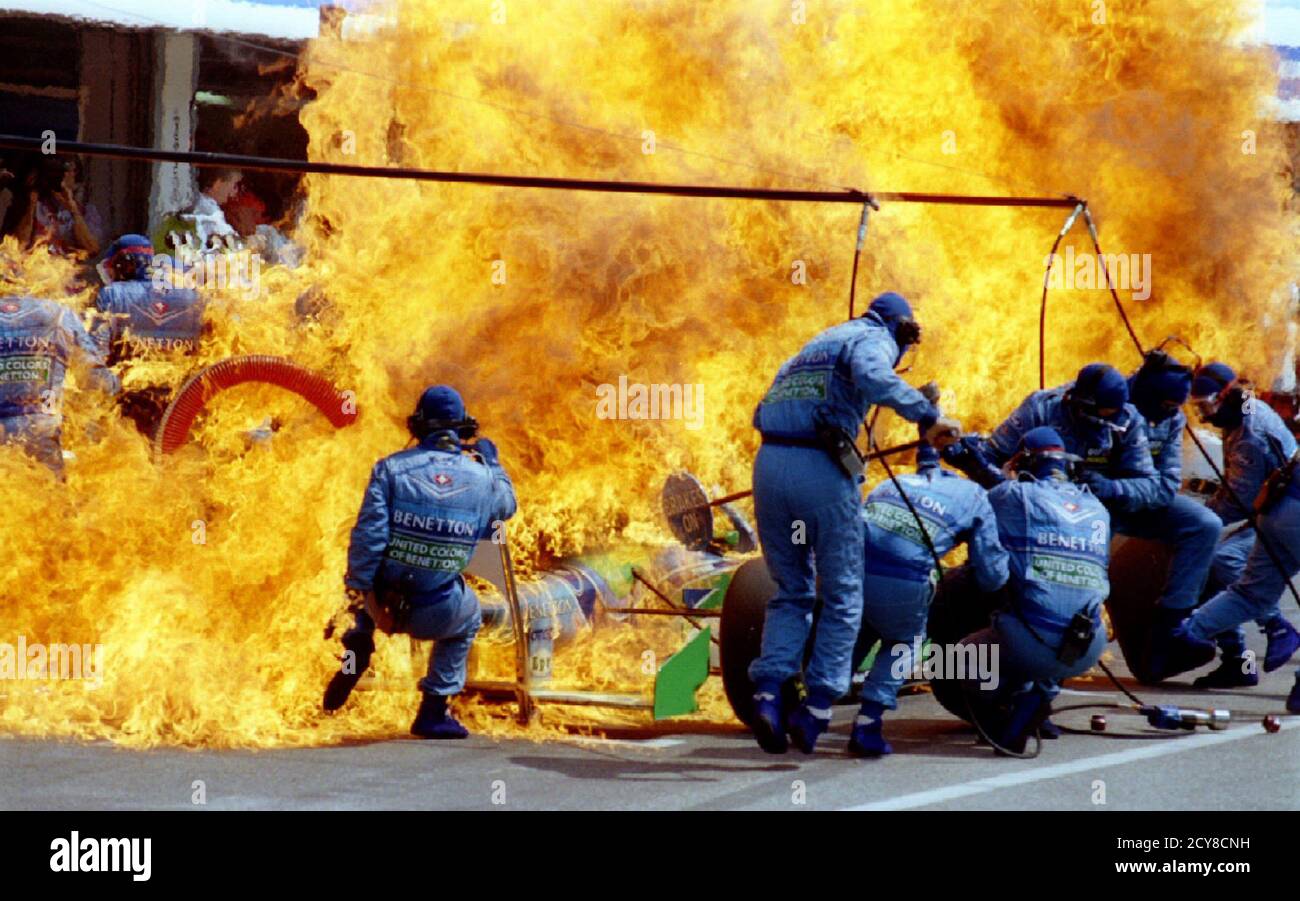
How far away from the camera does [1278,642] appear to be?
10.7 metres

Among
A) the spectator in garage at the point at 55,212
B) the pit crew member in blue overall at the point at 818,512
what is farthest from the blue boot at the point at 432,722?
the spectator in garage at the point at 55,212

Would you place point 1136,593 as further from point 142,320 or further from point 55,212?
point 55,212

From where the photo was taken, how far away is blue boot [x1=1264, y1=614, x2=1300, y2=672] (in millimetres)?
10641

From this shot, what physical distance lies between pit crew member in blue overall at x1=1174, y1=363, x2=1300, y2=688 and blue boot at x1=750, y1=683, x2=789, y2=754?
308cm

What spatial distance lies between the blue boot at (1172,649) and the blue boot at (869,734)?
2.55 meters

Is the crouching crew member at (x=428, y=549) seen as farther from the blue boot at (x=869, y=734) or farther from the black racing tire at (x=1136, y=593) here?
the black racing tire at (x=1136, y=593)

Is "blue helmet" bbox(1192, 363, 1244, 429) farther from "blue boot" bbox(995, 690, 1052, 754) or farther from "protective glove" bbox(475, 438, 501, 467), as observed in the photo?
"protective glove" bbox(475, 438, 501, 467)

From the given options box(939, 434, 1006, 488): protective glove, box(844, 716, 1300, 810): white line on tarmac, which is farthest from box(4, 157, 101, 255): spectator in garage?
box(844, 716, 1300, 810): white line on tarmac

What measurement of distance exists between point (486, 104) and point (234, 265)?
201 centimetres

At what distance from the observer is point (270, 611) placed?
891 centimetres

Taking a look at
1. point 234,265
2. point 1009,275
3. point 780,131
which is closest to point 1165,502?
point 1009,275

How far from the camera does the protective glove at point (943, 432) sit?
7.74 m

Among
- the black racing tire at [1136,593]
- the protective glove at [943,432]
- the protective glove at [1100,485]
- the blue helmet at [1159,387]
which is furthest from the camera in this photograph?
the black racing tire at [1136,593]

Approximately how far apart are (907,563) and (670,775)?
1336 mm
